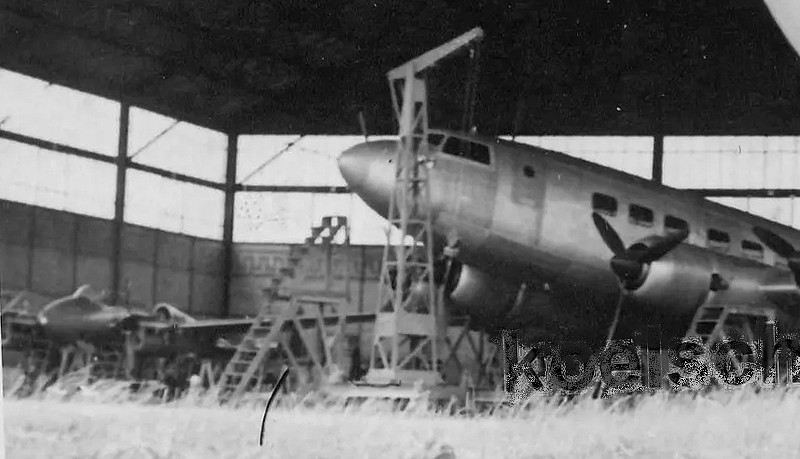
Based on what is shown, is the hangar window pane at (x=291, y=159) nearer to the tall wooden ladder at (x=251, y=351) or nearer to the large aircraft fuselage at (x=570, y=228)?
the large aircraft fuselage at (x=570, y=228)

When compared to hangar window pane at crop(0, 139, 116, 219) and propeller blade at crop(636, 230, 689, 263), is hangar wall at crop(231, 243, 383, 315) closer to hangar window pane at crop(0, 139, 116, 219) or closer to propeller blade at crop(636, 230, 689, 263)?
hangar window pane at crop(0, 139, 116, 219)

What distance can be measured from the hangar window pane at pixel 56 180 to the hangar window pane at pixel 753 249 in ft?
8.45

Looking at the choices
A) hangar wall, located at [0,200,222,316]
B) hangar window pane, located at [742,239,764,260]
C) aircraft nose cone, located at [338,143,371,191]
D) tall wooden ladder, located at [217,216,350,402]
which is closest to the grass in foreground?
tall wooden ladder, located at [217,216,350,402]

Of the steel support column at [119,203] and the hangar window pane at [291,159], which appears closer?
the steel support column at [119,203]

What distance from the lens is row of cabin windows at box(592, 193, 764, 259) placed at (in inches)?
139

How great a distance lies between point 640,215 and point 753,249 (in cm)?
48

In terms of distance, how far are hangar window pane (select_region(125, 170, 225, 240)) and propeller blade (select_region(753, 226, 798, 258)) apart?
220cm

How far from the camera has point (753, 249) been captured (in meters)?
3.50

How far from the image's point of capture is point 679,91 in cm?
347

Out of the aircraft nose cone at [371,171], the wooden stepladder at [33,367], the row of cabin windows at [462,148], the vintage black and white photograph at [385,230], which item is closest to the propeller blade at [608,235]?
the vintage black and white photograph at [385,230]

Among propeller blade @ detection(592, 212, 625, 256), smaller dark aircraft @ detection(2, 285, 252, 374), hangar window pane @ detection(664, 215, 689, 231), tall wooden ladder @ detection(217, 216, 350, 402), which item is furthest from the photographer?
propeller blade @ detection(592, 212, 625, 256)

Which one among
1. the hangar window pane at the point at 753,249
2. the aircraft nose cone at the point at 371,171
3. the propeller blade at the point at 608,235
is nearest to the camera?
the aircraft nose cone at the point at 371,171

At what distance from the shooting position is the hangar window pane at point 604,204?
370 centimetres

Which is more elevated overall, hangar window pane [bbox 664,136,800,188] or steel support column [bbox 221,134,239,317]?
hangar window pane [bbox 664,136,800,188]
